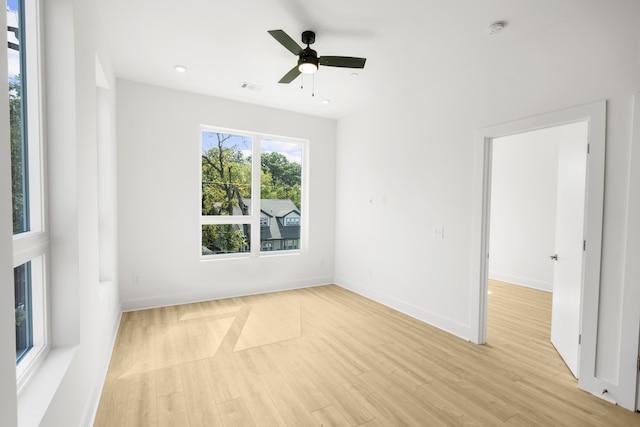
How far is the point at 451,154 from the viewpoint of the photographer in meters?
3.45

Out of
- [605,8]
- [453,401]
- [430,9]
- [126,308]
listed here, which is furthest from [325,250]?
[605,8]

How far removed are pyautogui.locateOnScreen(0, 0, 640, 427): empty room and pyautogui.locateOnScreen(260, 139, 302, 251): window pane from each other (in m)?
0.04

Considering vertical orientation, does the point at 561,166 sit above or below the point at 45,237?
above

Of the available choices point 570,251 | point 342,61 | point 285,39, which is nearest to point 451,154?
point 570,251

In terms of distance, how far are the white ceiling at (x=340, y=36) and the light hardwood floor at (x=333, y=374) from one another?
2.73m

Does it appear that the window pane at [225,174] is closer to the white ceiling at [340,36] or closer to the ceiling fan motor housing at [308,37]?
the white ceiling at [340,36]

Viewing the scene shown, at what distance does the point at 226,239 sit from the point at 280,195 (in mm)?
1126

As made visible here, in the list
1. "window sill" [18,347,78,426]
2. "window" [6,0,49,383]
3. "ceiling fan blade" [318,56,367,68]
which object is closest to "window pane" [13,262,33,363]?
"window" [6,0,49,383]

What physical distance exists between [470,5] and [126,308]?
15.7ft

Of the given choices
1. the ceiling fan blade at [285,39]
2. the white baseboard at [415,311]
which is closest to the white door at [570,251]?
the white baseboard at [415,311]

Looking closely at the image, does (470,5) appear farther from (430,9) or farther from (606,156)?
(606,156)

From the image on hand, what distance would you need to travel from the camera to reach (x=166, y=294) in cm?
409

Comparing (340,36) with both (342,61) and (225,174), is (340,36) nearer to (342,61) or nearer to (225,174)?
(342,61)

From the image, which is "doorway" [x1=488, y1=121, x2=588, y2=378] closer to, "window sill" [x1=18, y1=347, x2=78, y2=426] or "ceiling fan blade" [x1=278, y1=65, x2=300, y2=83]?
"ceiling fan blade" [x1=278, y1=65, x2=300, y2=83]
